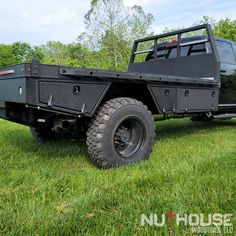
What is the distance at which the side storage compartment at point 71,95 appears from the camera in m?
2.80

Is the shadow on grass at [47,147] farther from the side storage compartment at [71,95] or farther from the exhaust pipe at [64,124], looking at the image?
the side storage compartment at [71,95]

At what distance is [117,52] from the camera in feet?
80.3

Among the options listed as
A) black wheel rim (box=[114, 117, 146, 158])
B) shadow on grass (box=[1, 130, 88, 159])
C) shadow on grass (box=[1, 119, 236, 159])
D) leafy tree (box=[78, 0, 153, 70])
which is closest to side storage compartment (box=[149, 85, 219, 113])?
black wheel rim (box=[114, 117, 146, 158])

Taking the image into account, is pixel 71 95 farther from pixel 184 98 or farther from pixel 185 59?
pixel 185 59

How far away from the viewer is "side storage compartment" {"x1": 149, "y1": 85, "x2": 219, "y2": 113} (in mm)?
3788

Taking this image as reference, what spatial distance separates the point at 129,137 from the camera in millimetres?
3578

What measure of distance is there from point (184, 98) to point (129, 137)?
40.9 inches

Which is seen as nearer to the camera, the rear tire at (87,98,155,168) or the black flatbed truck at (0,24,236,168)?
the black flatbed truck at (0,24,236,168)

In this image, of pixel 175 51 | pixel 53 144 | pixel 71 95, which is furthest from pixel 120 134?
pixel 175 51

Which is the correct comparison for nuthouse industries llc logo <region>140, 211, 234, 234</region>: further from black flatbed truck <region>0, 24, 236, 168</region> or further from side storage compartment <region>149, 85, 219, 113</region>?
side storage compartment <region>149, 85, 219, 113</region>

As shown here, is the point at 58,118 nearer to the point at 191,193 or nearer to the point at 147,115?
the point at 147,115

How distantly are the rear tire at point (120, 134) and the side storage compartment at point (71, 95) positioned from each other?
0.62ft

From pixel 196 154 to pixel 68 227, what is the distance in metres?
2.33

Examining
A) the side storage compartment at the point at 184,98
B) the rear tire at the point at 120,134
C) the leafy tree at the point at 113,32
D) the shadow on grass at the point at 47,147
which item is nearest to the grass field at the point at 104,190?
the shadow on grass at the point at 47,147
